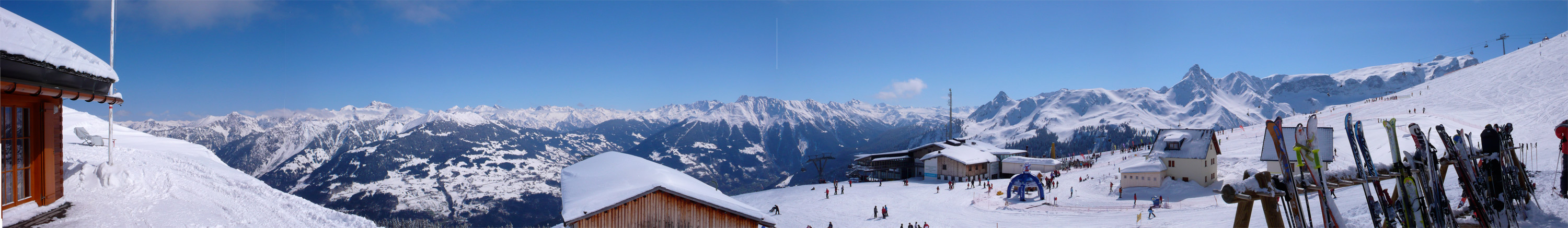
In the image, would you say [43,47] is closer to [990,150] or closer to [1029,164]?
[1029,164]

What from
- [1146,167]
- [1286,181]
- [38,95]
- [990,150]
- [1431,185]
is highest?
[38,95]

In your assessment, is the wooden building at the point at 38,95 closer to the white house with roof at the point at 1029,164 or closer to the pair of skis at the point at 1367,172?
the pair of skis at the point at 1367,172

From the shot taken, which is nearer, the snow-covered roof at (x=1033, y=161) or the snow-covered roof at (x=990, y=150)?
the snow-covered roof at (x=1033, y=161)

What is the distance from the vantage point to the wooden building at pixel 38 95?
7703mm

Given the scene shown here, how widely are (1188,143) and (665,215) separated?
40897mm

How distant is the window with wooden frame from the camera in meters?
8.95

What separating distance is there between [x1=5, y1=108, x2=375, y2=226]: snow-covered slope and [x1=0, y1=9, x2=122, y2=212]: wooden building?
1.40 feet

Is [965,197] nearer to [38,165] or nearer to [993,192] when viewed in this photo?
[993,192]

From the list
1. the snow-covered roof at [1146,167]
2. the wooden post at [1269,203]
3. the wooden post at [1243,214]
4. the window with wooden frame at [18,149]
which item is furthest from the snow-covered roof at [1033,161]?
the window with wooden frame at [18,149]

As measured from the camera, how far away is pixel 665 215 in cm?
1666

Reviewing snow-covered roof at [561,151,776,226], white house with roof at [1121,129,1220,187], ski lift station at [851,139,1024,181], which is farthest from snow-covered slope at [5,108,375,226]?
ski lift station at [851,139,1024,181]

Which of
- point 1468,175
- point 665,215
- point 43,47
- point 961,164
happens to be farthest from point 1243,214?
point 961,164

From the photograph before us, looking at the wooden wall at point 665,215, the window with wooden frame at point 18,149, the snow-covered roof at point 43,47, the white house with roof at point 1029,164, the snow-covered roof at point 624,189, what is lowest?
the white house with roof at point 1029,164

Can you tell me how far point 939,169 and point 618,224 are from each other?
47.7 m
